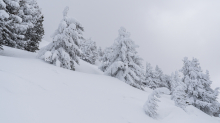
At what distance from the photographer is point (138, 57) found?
640 inches

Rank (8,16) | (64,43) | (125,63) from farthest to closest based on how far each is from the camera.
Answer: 1. (125,63)
2. (64,43)
3. (8,16)

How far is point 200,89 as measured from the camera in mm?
19391

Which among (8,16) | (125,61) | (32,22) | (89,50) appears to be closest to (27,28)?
(32,22)

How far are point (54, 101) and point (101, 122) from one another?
5.15 ft

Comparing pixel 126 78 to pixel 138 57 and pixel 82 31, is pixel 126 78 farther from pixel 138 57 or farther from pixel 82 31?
pixel 82 31

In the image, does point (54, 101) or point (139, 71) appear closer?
point (54, 101)

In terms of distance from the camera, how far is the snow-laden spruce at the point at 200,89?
19250mm

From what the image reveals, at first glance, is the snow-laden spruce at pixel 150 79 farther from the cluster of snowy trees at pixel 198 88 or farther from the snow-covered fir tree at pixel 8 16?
the snow-covered fir tree at pixel 8 16

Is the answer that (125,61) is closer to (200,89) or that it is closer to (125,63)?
(125,63)

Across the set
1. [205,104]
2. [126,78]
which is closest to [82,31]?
[126,78]

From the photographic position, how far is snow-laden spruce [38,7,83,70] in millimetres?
11961

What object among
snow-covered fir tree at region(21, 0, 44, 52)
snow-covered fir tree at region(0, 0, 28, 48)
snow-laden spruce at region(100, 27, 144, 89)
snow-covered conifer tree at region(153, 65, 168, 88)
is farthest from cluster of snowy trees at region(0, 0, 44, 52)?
snow-covered conifer tree at region(153, 65, 168, 88)

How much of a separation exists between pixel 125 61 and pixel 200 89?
13470 millimetres

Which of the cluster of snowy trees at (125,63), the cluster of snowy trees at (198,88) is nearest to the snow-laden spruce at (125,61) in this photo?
the cluster of snowy trees at (125,63)
